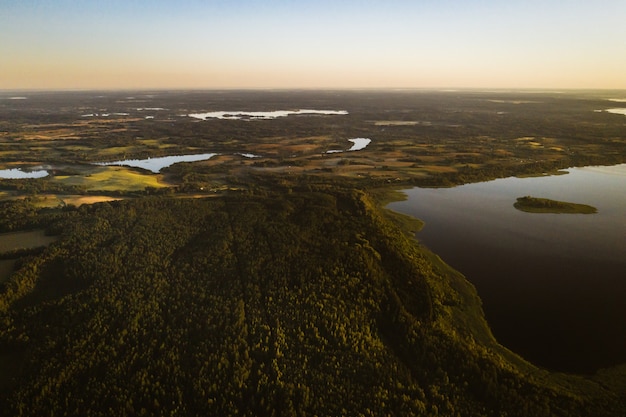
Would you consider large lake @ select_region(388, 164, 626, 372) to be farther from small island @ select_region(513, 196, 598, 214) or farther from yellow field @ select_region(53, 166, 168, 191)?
yellow field @ select_region(53, 166, 168, 191)

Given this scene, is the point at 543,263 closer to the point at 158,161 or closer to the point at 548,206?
the point at 548,206

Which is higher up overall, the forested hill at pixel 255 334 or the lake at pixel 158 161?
the lake at pixel 158 161

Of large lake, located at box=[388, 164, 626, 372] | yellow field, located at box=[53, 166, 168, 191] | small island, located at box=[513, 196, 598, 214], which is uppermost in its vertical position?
yellow field, located at box=[53, 166, 168, 191]

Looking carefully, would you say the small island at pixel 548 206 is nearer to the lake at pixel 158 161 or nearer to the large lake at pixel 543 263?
the large lake at pixel 543 263

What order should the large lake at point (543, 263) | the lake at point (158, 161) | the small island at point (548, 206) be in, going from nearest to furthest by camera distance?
1. the large lake at point (543, 263)
2. the small island at point (548, 206)
3. the lake at point (158, 161)

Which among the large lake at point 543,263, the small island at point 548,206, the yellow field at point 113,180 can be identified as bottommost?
the large lake at point 543,263

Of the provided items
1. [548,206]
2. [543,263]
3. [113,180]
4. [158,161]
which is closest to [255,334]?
[543,263]

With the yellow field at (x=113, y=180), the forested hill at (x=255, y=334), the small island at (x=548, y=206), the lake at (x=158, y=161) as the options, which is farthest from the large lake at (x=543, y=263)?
the lake at (x=158, y=161)

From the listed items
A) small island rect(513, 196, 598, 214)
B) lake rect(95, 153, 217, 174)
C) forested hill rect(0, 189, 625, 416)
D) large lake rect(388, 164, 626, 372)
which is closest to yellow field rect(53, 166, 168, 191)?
lake rect(95, 153, 217, 174)
